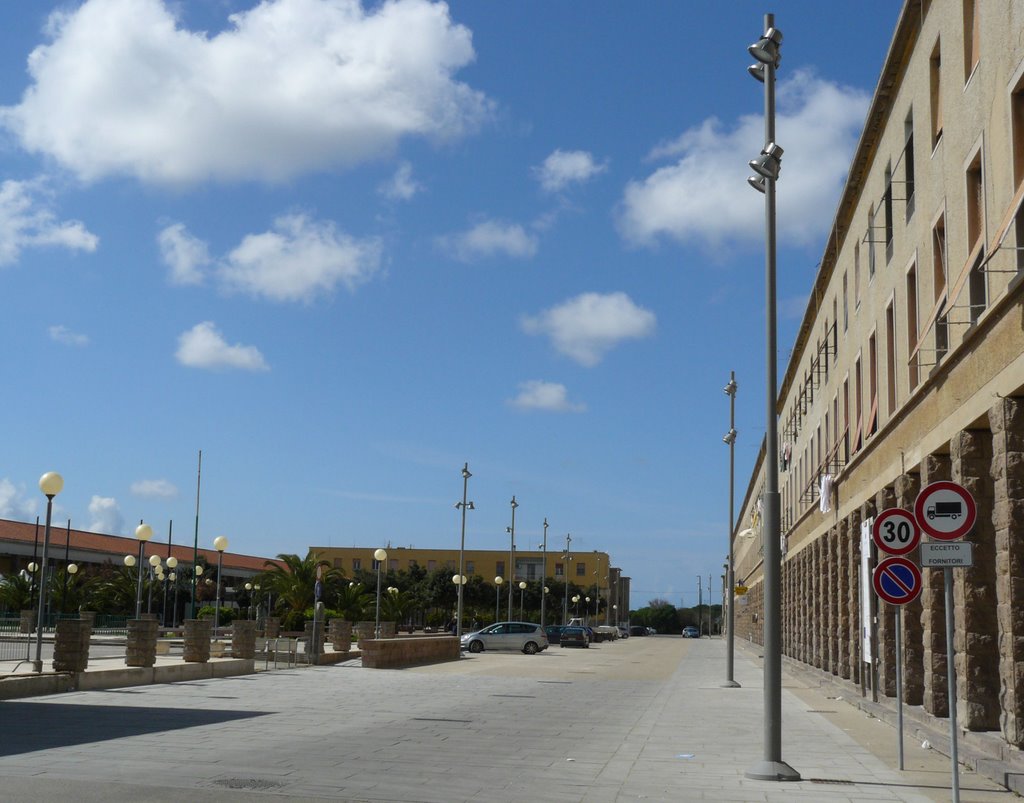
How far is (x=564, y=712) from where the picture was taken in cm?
2170

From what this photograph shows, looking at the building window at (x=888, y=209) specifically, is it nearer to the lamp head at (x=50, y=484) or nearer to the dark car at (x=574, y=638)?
the lamp head at (x=50, y=484)

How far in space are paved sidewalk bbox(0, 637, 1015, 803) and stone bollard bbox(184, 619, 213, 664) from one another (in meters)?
1.76

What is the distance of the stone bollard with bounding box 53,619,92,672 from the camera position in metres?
22.7

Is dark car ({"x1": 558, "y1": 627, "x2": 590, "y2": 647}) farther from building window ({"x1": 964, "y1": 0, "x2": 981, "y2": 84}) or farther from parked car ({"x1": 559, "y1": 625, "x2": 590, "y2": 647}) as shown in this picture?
building window ({"x1": 964, "y1": 0, "x2": 981, "y2": 84})

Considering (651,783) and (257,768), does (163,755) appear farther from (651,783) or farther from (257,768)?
(651,783)

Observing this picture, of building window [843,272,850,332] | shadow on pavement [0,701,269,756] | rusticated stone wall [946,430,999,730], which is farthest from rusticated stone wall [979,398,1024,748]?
building window [843,272,850,332]

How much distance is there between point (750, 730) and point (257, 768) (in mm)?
9010

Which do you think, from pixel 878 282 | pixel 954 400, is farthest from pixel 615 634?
pixel 954 400

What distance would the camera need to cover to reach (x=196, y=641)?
28.2m

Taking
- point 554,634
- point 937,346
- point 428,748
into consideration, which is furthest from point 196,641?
point 554,634

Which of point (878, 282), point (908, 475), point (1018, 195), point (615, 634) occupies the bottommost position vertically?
point (615, 634)

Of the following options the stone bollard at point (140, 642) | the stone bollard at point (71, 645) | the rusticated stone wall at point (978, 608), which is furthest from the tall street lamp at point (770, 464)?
the stone bollard at point (140, 642)

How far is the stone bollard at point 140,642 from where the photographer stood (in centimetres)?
2547

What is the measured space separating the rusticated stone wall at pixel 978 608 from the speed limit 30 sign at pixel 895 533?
118 inches
